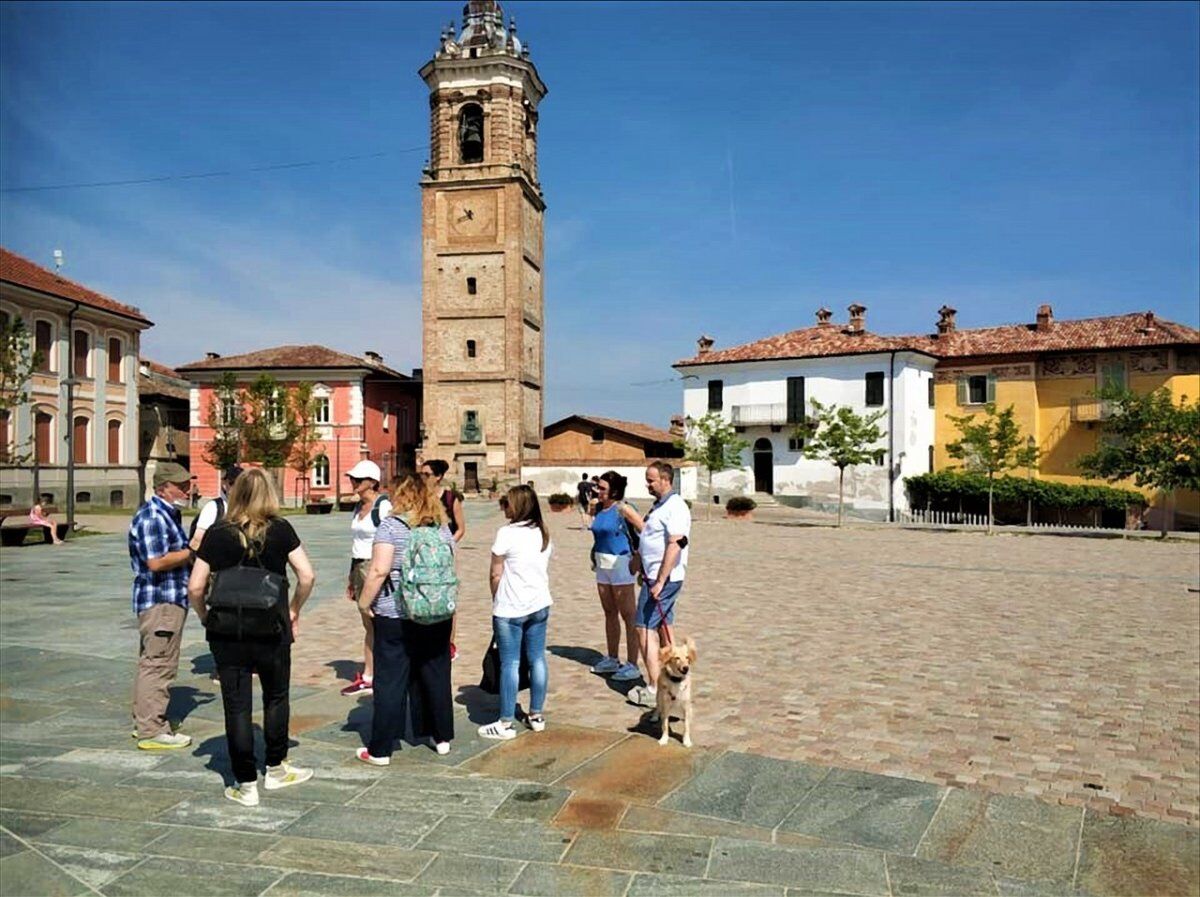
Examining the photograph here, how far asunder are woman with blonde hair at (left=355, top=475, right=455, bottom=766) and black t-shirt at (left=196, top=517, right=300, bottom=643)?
698 mm

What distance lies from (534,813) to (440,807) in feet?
1.59

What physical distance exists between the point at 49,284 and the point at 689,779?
39.4m

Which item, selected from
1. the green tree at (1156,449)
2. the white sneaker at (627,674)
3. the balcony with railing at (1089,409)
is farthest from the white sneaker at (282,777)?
the balcony with railing at (1089,409)

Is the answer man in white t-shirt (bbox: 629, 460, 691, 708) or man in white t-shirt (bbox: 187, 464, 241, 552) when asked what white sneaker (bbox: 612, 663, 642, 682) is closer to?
man in white t-shirt (bbox: 629, 460, 691, 708)

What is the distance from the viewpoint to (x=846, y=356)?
44125 millimetres

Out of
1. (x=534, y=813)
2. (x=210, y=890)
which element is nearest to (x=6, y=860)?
(x=210, y=890)

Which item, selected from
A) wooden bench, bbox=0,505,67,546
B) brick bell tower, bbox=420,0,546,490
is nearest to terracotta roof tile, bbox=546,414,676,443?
brick bell tower, bbox=420,0,546,490

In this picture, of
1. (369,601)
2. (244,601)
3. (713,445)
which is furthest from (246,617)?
(713,445)

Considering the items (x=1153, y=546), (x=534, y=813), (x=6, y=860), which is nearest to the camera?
(x=6, y=860)

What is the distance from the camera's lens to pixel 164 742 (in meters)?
5.76

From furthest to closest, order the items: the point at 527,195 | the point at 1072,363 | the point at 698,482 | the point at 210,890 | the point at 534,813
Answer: the point at 527,195
the point at 698,482
the point at 1072,363
the point at 534,813
the point at 210,890

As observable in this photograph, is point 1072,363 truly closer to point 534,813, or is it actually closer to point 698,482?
point 698,482

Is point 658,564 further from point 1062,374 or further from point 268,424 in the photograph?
point 268,424

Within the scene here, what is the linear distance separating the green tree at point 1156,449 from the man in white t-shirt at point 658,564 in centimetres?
2988
